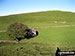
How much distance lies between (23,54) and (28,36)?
19.7 metres

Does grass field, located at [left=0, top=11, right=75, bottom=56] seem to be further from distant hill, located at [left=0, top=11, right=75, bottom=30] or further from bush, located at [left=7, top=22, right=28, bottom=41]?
distant hill, located at [left=0, top=11, right=75, bottom=30]

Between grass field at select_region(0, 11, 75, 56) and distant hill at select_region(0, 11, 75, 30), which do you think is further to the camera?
distant hill at select_region(0, 11, 75, 30)

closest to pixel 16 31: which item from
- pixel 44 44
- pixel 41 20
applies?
pixel 44 44

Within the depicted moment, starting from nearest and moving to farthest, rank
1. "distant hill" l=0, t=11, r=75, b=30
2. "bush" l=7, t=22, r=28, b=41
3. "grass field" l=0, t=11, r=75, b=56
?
"grass field" l=0, t=11, r=75, b=56 → "bush" l=7, t=22, r=28, b=41 → "distant hill" l=0, t=11, r=75, b=30

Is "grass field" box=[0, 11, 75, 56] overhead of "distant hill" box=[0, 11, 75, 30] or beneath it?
beneath

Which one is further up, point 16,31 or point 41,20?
point 41,20

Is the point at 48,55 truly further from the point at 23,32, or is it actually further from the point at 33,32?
the point at 33,32

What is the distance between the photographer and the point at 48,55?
3014 cm

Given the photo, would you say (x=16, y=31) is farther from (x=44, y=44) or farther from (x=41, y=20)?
(x=41, y=20)

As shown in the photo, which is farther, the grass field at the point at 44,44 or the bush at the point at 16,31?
the bush at the point at 16,31

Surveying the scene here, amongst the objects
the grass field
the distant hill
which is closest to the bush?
the grass field

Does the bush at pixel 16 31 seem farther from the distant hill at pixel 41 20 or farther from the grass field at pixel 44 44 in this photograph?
the distant hill at pixel 41 20

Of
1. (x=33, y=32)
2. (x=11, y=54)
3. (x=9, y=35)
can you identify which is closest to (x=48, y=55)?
(x=11, y=54)

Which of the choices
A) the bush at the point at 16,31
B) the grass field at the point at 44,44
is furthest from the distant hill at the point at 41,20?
the bush at the point at 16,31
